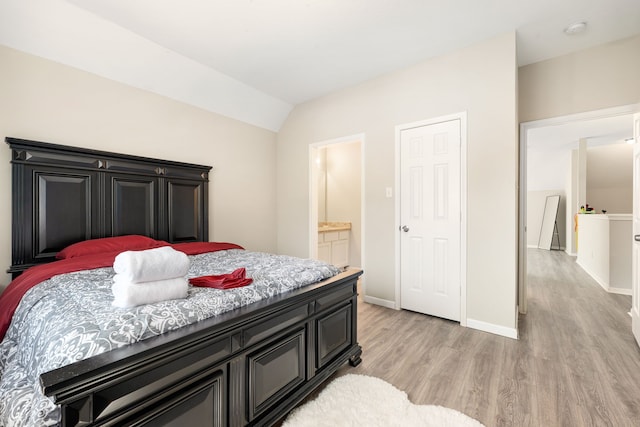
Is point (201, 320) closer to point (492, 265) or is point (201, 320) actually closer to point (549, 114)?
point (492, 265)

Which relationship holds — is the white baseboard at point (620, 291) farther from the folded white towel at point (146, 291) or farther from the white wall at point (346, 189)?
the folded white towel at point (146, 291)

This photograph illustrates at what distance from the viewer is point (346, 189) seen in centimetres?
557

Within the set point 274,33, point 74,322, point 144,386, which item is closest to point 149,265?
point 74,322

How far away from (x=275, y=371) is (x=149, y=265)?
813 millimetres

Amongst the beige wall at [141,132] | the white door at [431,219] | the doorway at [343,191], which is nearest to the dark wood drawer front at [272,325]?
the white door at [431,219]

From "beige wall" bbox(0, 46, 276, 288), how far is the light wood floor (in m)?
2.18

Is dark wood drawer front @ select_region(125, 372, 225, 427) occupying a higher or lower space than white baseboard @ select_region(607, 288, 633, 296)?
higher

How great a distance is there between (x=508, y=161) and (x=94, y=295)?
3.19 m

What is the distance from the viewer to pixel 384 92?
336cm

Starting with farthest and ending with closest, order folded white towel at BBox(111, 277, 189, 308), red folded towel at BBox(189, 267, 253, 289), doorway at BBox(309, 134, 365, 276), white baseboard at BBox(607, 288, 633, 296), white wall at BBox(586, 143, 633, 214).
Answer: white wall at BBox(586, 143, 633, 214), doorway at BBox(309, 134, 365, 276), white baseboard at BBox(607, 288, 633, 296), red folded towel at BBox(189, 267, 253, 289), folded white towel at BBox(111, 277, 189, 308)

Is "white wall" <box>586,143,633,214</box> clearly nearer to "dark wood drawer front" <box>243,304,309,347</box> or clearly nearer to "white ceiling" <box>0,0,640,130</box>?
"white ceiling" <box>0,0,640,130</box>

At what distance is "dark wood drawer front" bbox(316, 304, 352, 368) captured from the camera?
1.76 metres

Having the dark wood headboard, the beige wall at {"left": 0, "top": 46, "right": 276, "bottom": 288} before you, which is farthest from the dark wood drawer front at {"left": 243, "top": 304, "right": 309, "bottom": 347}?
the beige wall at {"left": 0, "top": 46, "right": 276, "bottom": 288}

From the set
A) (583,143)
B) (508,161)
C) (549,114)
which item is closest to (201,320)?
(508,161)
